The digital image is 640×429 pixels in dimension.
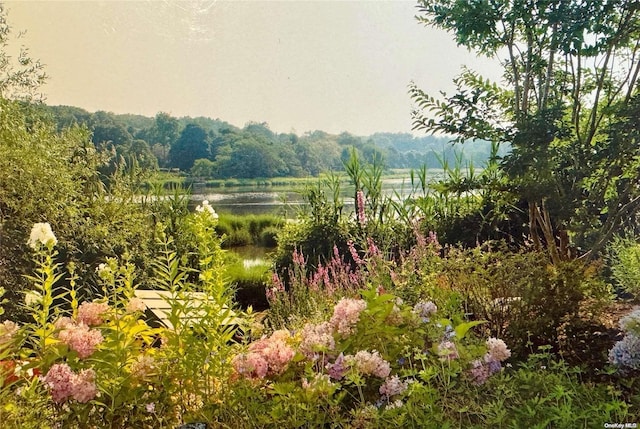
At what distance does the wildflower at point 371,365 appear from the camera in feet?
6.11

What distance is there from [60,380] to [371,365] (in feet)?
3.10

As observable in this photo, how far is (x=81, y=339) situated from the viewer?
6.53 feet

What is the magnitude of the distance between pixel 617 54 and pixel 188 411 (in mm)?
2250

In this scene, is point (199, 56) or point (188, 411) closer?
point (188, 411)

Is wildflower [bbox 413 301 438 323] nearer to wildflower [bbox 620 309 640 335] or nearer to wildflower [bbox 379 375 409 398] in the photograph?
wildflower [bbox 379 375 409 398]

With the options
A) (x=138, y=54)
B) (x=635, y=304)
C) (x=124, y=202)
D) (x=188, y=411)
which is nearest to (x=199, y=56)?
(x=138, y=54)

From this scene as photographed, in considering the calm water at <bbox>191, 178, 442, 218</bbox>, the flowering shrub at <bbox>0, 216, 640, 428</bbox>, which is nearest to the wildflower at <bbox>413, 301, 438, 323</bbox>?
the flowering shrub at <bbox>0, 216, 640, 428</bbox>

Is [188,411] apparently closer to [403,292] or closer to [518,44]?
[403,292]

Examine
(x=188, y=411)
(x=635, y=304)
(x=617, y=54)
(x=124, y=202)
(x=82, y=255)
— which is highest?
(x=617, y=54)

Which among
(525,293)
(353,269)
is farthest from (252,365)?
(353,269)

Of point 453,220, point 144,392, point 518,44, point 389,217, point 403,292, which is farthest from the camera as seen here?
point 389,217

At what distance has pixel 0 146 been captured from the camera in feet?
8.67

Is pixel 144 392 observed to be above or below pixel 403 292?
below

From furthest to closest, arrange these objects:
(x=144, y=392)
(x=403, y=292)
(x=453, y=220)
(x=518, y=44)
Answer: (x=453, y=220)
(x=518, y=44)
(x=403, y=292)
(x=144, y=392)
